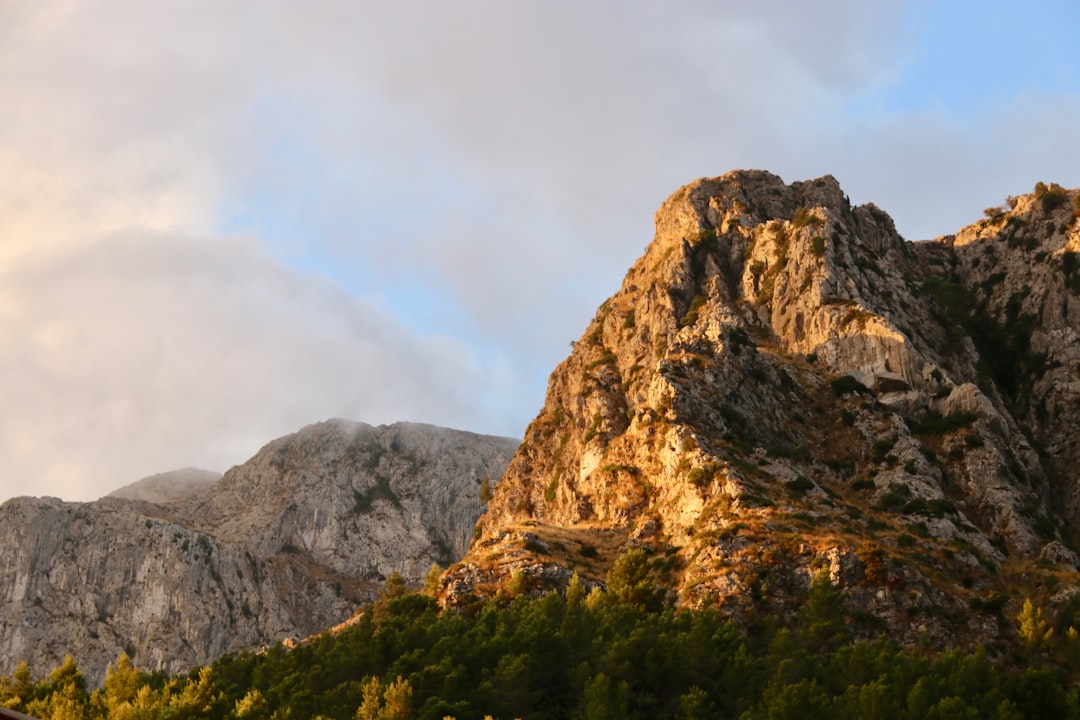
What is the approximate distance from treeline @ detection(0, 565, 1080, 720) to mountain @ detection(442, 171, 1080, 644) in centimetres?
583

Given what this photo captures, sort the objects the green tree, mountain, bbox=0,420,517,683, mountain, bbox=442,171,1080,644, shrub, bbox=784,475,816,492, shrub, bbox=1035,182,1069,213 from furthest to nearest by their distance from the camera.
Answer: mountain, bbox=0,420,517,683
shrub, bbox=1035,182,1069,213
shrub, bbox=784,475,816,492
mountain, bbox=442,171,1080,644
the green tree

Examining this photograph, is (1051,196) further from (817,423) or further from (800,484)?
(800,484)

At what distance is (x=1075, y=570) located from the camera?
292ft

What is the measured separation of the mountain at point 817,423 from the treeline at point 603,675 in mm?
5826

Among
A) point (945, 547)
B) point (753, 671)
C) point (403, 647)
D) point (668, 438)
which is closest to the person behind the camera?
point (753, 671)

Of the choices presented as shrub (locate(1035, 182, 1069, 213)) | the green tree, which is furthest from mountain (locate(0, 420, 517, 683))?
shrub (locate(1035, 182, 1069, 213))

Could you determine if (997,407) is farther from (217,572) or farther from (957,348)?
(217,572)

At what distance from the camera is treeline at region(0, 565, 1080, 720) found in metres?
60.0

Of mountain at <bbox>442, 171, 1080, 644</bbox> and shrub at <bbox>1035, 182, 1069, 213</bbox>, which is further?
shrub at <bbox>1035, 182, 1069, 213</bbox>

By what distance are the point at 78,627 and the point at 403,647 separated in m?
117

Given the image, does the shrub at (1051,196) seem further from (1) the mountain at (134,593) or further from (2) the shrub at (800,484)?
(1) the mountain at (134,593)

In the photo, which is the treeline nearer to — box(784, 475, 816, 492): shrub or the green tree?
the green tree

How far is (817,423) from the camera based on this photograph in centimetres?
11406

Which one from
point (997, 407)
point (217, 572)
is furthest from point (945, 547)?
point (217, 572)
